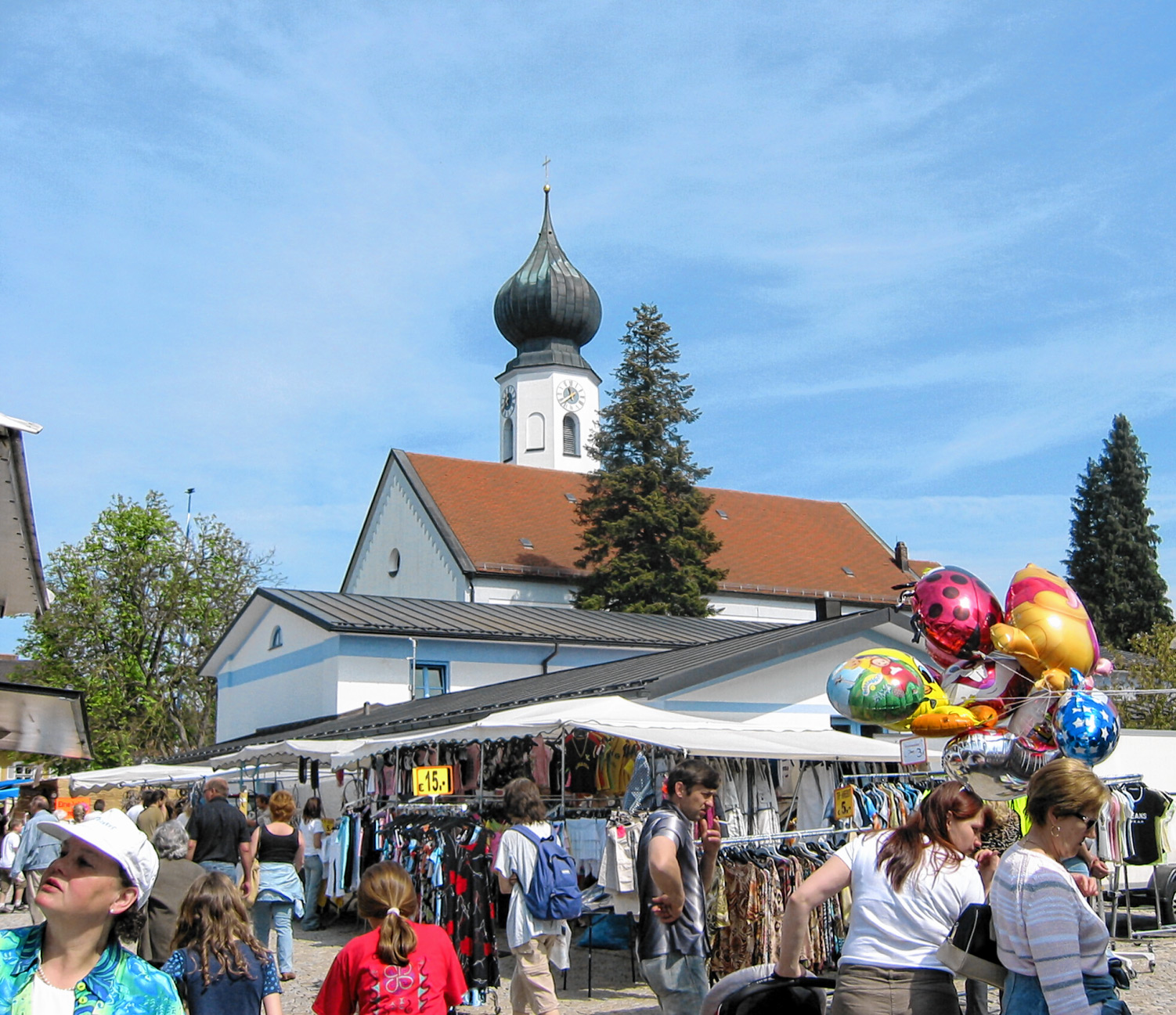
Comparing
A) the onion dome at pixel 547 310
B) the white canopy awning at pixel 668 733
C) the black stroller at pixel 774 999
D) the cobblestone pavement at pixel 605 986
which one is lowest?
the cobblestone pavement at pixel 605 986

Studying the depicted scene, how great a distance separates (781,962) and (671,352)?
133 feet

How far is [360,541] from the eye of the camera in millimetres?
47031

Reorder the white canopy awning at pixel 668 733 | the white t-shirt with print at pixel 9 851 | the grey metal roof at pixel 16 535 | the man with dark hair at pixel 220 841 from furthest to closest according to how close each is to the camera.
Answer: the white t-shirt with print at pixel 9 851 < the white canopy awning at pixel 668 733 < the man with dark hair at pixel 220 841 < the grey metal roof at pixel 16 535

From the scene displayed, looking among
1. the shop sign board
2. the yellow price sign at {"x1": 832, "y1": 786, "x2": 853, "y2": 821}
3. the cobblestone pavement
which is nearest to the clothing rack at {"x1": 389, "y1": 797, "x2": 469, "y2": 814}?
the cobblestone pavement

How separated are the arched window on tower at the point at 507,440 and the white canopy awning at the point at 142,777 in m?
33.5

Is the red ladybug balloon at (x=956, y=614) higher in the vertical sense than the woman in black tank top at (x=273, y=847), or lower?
higher

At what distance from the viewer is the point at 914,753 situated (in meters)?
9.91

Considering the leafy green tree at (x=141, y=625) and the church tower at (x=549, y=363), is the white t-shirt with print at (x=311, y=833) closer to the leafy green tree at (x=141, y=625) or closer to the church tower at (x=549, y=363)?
the leafy green tree at (x=141, y=625)

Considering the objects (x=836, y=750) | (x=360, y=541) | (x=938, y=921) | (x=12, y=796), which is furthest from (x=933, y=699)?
(x=360, y=541)

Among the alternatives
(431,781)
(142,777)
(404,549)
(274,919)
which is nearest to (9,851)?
(142,777)

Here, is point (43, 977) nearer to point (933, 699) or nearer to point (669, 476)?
point (933, 699)

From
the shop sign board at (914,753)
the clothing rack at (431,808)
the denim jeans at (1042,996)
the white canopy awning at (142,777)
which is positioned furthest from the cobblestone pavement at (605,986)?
the white canopy awning at (142,777)

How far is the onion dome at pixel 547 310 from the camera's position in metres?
57.1

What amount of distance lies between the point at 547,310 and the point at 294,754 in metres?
41.2
